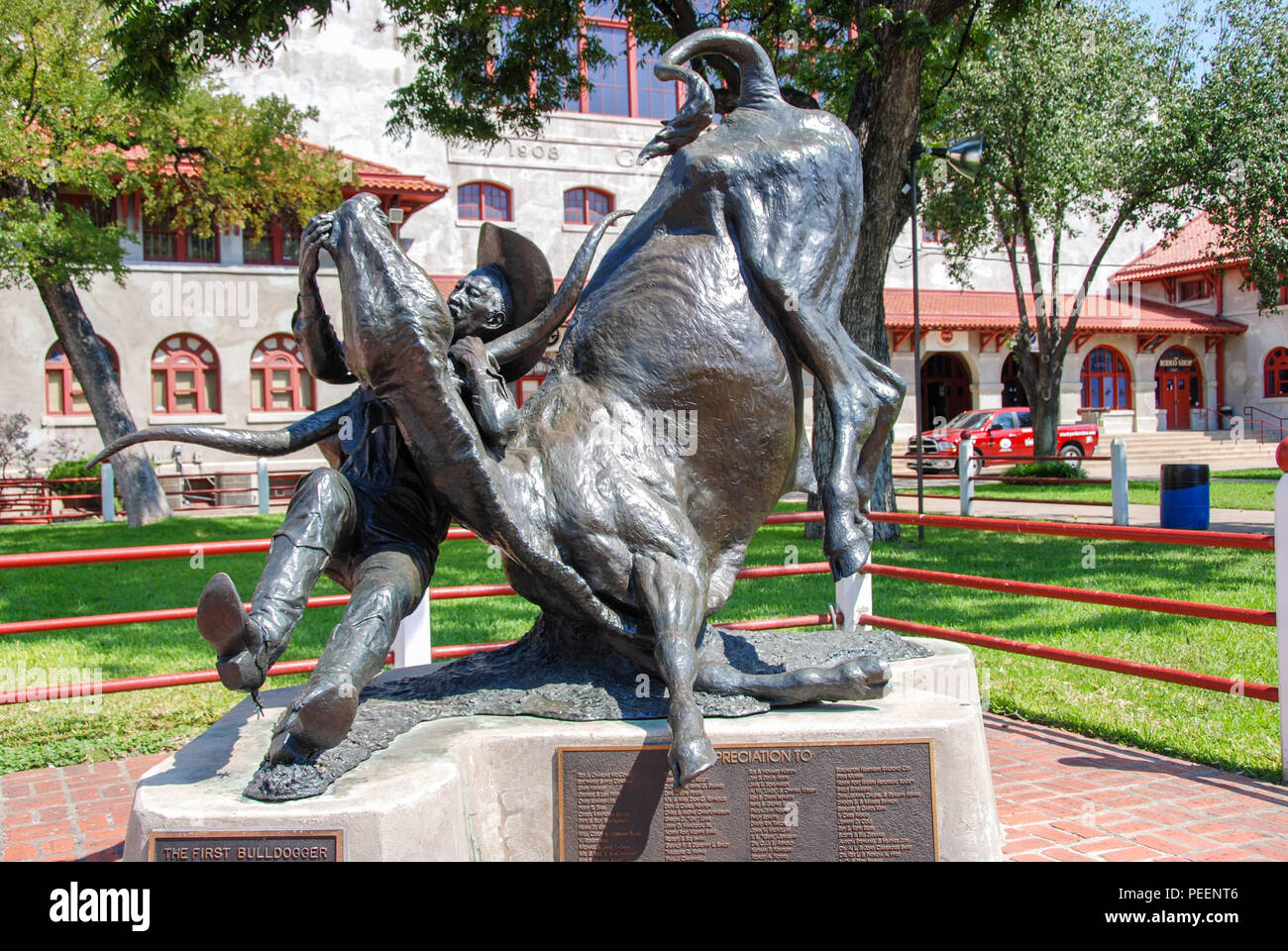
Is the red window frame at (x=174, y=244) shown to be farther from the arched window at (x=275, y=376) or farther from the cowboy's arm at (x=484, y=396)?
the cowboy's arm at (x=484, y=396)

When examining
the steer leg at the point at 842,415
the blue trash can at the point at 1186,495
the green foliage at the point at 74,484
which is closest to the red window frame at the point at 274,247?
the green foliage at the point at 74,484

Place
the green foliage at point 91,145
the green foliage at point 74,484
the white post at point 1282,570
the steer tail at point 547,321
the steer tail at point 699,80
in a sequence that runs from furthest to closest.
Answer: the green foliage at point 74,484
the green foliage at point 91,145
the white post at point 1282,570
the steer tail at point 699,80
the steer tail at point 547,321

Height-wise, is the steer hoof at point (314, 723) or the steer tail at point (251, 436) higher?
the steer tail at point (251, 436)

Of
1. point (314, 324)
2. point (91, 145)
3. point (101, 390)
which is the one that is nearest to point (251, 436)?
point (314, 324)

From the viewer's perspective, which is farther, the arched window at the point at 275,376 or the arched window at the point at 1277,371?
the arched window at the point at 1277,371

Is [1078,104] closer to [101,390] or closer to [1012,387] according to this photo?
[1012,387]

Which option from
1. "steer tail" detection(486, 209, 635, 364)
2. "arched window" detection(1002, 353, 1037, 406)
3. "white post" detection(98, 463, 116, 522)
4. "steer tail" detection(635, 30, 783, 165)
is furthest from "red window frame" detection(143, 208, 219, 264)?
"arched window" detection(1002, 353, 1037, 406)

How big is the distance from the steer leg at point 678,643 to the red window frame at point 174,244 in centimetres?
2311

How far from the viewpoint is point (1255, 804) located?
462 cm

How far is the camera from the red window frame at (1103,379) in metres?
34.2

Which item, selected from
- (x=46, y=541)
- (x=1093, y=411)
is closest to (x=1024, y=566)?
(x=46, y=541)

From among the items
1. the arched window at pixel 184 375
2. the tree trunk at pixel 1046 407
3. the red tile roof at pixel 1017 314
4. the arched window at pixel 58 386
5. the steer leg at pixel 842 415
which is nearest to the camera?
the steer leg at pixel 842 415

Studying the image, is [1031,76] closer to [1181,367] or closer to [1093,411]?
[1093,411]

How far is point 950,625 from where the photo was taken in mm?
8195
